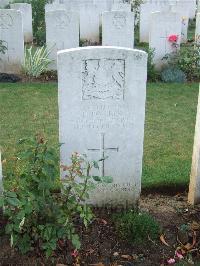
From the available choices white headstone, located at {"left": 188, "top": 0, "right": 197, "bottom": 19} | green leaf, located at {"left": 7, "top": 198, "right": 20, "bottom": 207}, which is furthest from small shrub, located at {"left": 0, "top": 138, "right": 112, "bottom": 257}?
white headstone, located at {"left": 188, "top": 0, "right": 197, "bottom": 19}

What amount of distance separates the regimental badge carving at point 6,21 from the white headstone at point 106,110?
17.5ft

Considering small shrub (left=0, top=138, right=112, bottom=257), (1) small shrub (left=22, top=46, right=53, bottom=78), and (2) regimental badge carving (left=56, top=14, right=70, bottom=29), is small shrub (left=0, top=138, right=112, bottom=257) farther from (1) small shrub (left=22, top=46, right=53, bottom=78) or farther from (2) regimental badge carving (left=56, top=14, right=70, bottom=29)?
(2) regimental badge carving (left=56, top=14, right=70, bottom=29)

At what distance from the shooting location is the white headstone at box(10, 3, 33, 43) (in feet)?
39.6

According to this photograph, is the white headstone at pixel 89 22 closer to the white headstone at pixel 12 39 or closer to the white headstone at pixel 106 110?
the white headstone at pixel 12 39

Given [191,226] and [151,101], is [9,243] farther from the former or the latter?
[151,101]

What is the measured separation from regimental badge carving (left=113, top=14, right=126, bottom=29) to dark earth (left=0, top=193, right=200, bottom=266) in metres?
5.78

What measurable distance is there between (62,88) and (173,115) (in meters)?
3.53

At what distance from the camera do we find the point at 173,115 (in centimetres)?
699

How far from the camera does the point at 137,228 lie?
3814mm

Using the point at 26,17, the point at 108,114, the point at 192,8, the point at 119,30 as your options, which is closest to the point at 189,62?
the point at 119,30

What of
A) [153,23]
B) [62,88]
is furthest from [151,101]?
[62,88]

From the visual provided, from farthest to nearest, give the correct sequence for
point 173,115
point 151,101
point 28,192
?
point 151,101 → point 173,115 → point 28,192

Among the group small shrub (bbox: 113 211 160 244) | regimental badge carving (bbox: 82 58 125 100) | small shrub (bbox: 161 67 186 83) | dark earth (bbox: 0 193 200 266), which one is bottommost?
dark earth (bbox: 0 193 200 266)

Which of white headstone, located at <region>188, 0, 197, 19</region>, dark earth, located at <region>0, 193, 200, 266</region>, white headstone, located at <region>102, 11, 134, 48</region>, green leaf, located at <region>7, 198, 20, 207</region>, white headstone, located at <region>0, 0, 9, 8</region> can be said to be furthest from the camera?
white headstone, located at <region>188, 0, 197, 19</region>
